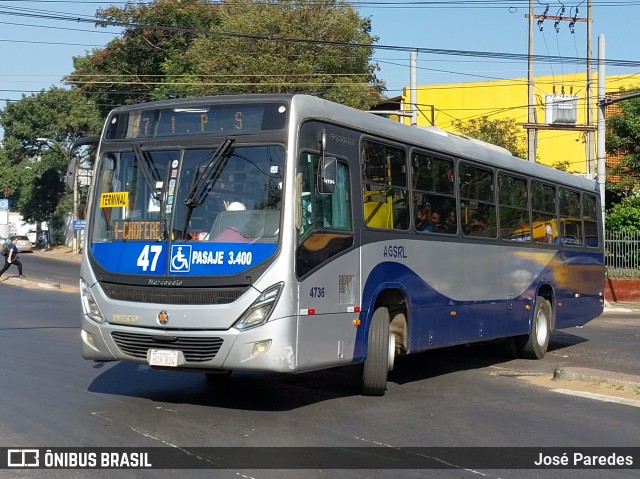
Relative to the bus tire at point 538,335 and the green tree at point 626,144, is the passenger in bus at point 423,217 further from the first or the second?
the green tree at point 626,144

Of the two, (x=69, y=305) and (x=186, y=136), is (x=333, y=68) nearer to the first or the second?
(x=69, y=305)

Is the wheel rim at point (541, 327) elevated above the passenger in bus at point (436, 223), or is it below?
below

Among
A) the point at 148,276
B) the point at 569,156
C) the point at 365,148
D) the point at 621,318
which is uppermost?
the point at 569,156

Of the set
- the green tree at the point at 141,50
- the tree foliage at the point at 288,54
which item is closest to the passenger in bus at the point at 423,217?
the tree foliage at the point at 288,54

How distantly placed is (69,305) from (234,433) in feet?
A: 55.6

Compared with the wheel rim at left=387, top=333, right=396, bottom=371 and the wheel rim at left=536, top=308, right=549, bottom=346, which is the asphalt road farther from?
the wheel rim at left=536, top=308, right=549, bottom=346

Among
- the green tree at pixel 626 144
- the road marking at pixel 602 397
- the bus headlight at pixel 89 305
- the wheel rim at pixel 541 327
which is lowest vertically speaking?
the road marking at pixel 602 397

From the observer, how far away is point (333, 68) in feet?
131

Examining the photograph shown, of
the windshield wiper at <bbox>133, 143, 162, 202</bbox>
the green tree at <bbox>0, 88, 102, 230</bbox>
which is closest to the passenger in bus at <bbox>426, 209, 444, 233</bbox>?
the windshield wiper at <bbox>133, 143, 162, 202</bbox>

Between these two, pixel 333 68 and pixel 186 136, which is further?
pixel 333 68

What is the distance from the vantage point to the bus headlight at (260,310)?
8.91 metres

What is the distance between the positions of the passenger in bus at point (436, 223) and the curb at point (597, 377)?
2751 mm

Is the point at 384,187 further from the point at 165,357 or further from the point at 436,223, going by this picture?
the point at 165,357

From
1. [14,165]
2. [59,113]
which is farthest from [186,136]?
[14,165]
